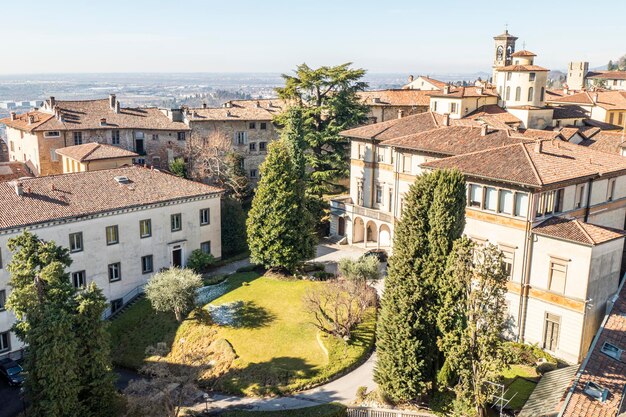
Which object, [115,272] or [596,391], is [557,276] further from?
A: [115,272]

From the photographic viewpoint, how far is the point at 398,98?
78125 millimetres

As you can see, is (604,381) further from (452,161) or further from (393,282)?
(452,161)

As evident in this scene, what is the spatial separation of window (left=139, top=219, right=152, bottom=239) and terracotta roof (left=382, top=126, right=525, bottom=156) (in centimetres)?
2098

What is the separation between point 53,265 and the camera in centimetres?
2741

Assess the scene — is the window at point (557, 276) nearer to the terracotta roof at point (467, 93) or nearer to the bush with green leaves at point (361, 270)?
the bush with green leaves at point (361, 270)

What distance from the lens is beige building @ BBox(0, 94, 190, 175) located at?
61906mm

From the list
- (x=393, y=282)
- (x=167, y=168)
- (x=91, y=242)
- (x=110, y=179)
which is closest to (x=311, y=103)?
(x=167, y=168)

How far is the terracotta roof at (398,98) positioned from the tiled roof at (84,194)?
34554 mm

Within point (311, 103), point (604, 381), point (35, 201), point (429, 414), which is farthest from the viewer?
point (311, 103)

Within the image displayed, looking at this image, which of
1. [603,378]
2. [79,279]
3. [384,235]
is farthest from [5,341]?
[603,378]

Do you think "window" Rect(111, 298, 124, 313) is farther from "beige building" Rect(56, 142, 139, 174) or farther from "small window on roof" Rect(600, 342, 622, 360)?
"small window on roof" Rect(600, 342, 622, 360)

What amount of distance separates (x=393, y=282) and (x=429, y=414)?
6961 mm

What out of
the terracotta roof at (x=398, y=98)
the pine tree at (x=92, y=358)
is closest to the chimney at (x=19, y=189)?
the pine tree at (x=92, y=358)

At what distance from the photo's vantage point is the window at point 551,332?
32.9m
